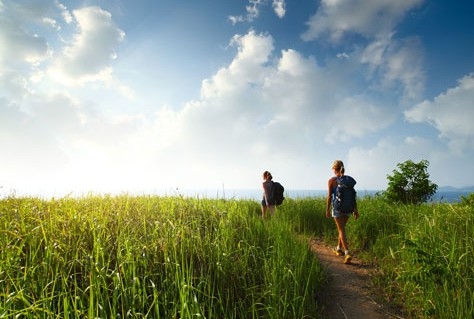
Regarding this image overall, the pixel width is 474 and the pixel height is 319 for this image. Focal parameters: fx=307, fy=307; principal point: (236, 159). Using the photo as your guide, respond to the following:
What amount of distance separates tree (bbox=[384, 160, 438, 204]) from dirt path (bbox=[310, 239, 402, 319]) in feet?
21.1

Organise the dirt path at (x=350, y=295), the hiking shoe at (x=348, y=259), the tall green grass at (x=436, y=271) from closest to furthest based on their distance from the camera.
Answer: the tall green grass at (x=436, y=271)
the dirt path at (x=350, y=295)
the hiking shoe at (x=348, y=259)

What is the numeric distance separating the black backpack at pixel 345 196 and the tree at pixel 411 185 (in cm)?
576

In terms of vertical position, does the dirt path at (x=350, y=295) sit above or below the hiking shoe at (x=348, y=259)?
below

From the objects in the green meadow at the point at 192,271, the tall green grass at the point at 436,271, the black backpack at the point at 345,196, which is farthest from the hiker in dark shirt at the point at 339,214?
the green meadow at the point at 192,271

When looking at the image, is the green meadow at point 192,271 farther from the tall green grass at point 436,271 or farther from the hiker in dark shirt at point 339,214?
the hiker in dark shirt at point 339,214

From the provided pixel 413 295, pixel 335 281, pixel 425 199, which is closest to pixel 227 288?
pixel 335 281

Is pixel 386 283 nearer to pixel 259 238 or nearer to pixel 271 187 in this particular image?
pixel 259 238

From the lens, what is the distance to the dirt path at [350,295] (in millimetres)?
5355

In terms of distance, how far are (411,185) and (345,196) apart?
22.1ft

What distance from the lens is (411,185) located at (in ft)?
44.3

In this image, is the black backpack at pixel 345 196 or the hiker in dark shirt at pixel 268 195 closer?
the black backpack at pixel 345 196

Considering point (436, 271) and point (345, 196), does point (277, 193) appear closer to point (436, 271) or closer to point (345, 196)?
point (345, 196)

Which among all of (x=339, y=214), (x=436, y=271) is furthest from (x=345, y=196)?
(x=436, y=271)

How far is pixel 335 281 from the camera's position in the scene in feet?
22.1
